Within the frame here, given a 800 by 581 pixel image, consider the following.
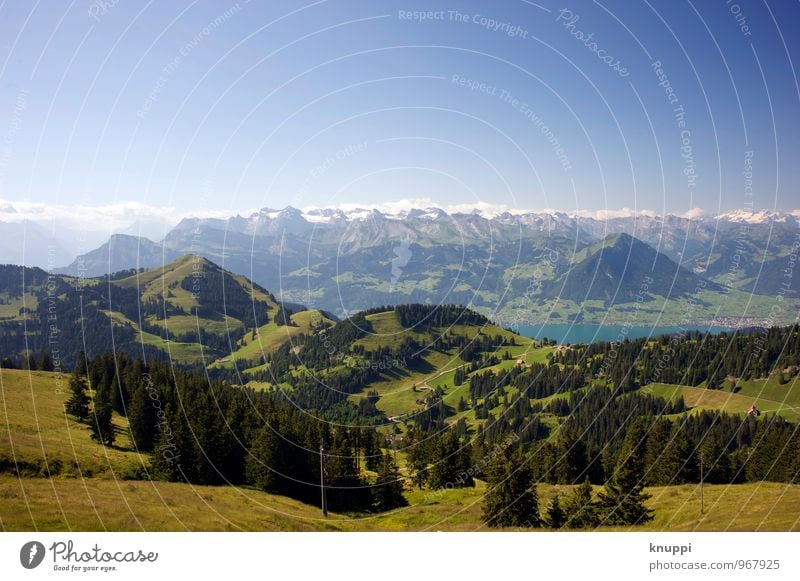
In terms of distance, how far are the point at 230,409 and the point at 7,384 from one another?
35250 millimetres

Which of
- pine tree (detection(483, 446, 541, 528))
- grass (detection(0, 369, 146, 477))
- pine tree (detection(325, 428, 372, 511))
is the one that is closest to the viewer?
grass (detection(0, 369, 146, 477))

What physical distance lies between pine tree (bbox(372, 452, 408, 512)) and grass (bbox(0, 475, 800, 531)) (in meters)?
3.47

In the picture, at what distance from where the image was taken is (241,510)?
43.1m

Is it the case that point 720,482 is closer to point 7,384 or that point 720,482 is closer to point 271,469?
point 271,469

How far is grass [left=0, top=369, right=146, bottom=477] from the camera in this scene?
43.7 m

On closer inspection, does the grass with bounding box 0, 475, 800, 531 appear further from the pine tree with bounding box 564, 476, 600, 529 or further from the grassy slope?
the pine tree with bounding box 564, 476, 600, 529

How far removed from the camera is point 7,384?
240 feet

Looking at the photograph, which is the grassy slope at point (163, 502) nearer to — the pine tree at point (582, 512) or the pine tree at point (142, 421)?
the pine tree at point (142, 421)

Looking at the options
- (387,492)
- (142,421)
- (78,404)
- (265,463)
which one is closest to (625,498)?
(387,492)

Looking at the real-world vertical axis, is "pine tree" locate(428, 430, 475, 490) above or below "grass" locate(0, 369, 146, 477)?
below

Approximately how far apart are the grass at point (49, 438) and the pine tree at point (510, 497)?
37.8m

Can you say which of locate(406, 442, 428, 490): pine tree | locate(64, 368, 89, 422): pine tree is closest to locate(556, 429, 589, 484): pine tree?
locate(406, 442, 428, 490): pine tree
